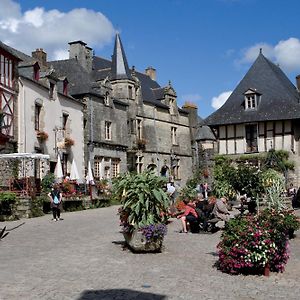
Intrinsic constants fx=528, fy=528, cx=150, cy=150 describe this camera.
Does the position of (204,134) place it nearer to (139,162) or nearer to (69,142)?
(139,162)

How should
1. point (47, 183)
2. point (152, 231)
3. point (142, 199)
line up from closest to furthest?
point (152, 231) → point (142, 199) → point (47, 183)

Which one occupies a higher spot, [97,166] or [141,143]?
[141,143]

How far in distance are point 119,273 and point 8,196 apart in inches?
440

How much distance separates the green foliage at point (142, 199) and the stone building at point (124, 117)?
20381 millimetres

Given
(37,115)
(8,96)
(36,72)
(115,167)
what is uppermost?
(36,72)

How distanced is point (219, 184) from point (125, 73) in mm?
18004

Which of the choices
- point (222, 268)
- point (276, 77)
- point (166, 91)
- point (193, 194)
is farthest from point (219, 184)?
point (166, 91)

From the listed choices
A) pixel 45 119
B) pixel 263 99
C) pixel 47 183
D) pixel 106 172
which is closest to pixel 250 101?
pixel 263 99

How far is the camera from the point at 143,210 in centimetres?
1057

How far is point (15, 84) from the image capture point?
23922 mm

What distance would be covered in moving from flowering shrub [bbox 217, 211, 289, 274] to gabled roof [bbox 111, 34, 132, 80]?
28182 millimetres

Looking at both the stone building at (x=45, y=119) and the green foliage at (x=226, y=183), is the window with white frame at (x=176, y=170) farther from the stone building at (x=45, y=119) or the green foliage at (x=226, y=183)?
the green foliage at (x=226, y=183)

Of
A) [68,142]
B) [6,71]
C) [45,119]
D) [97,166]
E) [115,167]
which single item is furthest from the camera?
[115,167]

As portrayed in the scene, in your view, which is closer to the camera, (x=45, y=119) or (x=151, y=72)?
(x=45, y=119)
